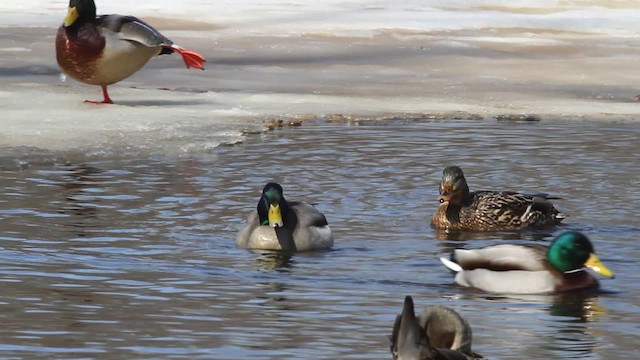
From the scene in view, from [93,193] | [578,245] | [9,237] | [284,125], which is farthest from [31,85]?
[578,245]

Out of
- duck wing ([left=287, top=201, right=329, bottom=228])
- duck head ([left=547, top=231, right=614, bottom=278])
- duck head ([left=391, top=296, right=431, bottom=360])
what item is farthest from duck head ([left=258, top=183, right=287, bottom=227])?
duck head ([left=391, top=296, right=431, bottom=360])

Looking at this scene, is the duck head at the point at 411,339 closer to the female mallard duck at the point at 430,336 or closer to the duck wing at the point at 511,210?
the female mallard duck at the point at 430,336

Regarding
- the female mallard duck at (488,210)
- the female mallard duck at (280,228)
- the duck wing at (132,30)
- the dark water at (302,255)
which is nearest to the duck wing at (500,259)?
the dark water at (302,255)

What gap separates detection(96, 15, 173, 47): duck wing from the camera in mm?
17266

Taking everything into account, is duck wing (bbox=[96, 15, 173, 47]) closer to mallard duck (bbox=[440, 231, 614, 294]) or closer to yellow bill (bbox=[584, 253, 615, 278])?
mallard duck (bbox=[440, 231, 614, 294])

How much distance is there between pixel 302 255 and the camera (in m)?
10.9

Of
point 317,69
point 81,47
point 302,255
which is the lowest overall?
point 302,255

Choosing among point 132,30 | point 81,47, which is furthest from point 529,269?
point 81,47

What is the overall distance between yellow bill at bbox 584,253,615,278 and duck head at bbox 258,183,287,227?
213 cm

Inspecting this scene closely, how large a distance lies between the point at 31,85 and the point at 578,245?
10489mm

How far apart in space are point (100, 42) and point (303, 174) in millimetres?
4337

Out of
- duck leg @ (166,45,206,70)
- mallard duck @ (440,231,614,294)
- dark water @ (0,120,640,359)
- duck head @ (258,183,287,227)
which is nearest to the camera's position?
dark water @ (0,120,640,359)

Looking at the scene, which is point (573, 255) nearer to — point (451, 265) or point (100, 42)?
point (451, 265)

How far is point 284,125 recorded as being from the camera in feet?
55.5
